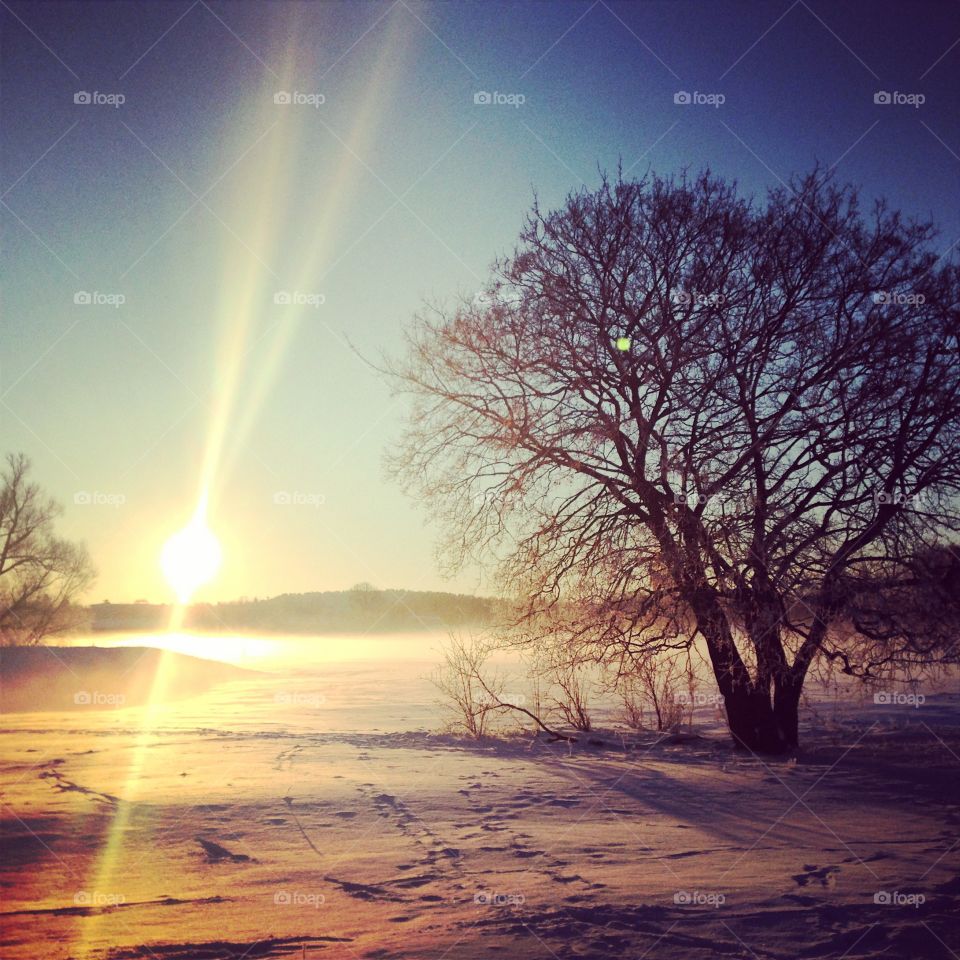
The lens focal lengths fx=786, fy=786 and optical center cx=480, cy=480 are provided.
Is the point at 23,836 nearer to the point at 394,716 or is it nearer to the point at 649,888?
the point at 649,888

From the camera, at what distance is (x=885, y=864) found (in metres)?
6.43

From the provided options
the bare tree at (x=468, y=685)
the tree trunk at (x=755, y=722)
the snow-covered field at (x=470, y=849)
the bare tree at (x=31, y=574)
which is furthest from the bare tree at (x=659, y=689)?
the bare tree at (x=31, y=574)

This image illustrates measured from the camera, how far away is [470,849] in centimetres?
677


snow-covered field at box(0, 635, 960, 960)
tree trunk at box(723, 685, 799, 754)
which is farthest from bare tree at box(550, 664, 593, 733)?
tree trunk at box(723, 685, 799, 754)

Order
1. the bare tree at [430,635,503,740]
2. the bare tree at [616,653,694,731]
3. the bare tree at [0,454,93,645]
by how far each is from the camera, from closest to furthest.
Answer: the bare tree at [616,653,694,731]
the bare tree at [430,635,503,740]
the bare tree at [0,454,93,645]

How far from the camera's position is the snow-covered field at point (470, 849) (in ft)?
15.9

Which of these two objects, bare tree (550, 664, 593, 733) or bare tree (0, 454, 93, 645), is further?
bare tree (0, 454, 93, 645)

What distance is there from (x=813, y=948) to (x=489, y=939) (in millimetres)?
1939

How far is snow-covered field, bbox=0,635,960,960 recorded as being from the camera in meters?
4.83

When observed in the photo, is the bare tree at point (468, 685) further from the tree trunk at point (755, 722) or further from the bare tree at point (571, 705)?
the tree trunk at point (755, 722)

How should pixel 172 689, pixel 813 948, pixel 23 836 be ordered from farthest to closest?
1. pixel 172 689
2. pixel 23 836
3. pixel 813 948

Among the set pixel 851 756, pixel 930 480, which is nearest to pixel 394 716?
pixel 851 756

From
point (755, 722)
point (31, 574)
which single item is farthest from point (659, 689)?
point (31, 574)

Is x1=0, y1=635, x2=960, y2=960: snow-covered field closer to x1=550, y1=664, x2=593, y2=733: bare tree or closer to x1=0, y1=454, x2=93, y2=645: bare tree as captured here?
x1=550, y1=664, x2=593, y2=733: bare tree
